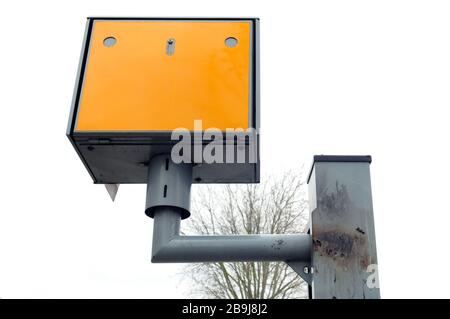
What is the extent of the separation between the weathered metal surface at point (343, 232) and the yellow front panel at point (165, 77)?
0.44m

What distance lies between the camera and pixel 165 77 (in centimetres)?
205

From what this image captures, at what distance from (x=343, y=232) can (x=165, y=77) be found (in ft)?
3.29

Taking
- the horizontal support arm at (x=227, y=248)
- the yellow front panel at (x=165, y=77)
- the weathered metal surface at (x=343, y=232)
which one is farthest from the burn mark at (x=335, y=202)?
the yellow front panel at (x=165, y=77)

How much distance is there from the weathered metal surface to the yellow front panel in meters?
0.44

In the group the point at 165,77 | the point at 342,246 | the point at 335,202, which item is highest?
the point at 165,77

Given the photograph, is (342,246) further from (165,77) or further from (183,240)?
(165,77)

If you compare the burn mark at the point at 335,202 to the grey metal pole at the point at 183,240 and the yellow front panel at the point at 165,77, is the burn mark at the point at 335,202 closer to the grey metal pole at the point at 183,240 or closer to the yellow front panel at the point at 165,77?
the grey metal pole at the point at 183,240

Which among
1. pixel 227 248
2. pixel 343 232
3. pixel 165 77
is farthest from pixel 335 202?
pixel 165 77

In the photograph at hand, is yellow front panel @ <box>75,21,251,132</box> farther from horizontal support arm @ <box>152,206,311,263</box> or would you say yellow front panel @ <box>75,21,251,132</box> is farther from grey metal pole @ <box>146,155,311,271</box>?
horizontal support arm @ <box>152,206,311,263</box>

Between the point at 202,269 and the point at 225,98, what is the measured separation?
986cm

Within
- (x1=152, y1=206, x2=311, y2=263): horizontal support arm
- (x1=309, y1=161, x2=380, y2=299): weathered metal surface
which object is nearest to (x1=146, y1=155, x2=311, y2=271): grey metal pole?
(x1=152, y1=206, x2=311, y2=263): horizontal support arm

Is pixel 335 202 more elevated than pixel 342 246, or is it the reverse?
pixel 335 202

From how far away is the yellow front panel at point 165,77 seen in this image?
6.37 feet

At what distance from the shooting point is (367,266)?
1.78 meters
